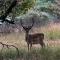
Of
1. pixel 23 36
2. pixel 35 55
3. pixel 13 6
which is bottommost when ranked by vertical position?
pixel 23 36

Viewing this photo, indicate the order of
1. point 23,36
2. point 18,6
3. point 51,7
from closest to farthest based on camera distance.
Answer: point 18,6 < point 23,36 < point 51,7

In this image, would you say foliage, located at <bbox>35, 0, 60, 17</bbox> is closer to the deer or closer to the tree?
the deer

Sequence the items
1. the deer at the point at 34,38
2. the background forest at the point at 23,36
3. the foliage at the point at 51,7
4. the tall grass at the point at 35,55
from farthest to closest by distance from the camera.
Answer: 1. the foliage at the point at 51,7
2. the deer at the point at 34,38
3. the background forest at the point at 23,36
4. the tall grass at the point at 35,55

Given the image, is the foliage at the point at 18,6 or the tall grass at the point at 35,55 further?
the foliage at the point at 18,6

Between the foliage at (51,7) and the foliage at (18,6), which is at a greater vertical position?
the foliage at (18,6)

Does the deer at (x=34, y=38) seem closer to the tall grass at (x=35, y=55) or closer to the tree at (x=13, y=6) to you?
the tree at (x=13, y=6)

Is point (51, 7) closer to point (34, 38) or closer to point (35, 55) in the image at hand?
point (34, 38)

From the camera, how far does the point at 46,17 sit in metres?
20.1

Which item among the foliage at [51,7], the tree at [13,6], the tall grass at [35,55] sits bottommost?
the foliage at [51,7]

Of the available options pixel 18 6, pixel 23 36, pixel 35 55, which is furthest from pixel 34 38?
pixel 23 36

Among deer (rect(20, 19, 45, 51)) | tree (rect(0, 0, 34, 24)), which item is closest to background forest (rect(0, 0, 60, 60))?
tree (rect(0, 0, 34, 24))

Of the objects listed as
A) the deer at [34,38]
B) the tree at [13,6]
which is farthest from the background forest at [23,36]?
the deer at [34,38]

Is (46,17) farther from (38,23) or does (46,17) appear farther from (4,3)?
(4,3)

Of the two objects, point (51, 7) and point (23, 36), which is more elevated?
point (23, 36)
